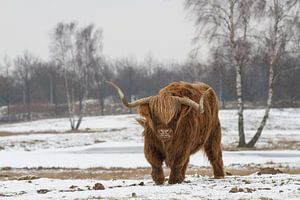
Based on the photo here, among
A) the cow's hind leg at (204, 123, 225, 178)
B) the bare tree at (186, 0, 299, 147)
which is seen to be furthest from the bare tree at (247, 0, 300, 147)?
the cow's hind leg at (204, 123, 225, 178)

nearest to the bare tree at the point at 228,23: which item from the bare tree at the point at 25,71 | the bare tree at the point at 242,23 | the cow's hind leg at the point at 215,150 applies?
the bare tree at the point at 242,23

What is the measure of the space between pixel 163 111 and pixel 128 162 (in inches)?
595

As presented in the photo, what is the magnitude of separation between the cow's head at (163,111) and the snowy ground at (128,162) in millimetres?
1016

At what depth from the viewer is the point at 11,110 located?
96125mm

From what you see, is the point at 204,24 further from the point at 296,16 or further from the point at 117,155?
the point at 117,155

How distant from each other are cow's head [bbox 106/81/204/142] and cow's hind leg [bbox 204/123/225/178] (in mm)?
1734

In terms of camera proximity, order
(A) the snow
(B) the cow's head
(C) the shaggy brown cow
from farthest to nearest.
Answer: (C) the shaggy brown cow → (B) the cow's head → (A) the snow

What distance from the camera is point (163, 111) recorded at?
1009cm

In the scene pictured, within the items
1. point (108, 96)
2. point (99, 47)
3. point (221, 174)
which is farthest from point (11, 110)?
point (221, 174)

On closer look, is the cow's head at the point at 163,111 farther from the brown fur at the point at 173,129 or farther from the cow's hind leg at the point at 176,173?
the cow's hind leg at the point at 176,173

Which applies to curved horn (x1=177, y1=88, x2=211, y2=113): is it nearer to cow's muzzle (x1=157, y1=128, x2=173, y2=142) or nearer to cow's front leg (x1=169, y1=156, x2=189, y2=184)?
cow's muzzle (x1=157, y1=128, x2=173, y2=142)

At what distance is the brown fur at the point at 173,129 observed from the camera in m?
10.1

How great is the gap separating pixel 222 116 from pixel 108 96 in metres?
55.1

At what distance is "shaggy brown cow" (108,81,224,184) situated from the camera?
10.1m
